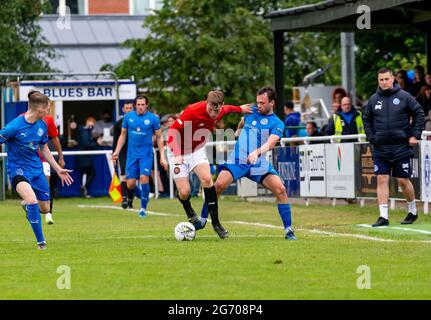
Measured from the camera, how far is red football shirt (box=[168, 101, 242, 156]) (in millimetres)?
16500

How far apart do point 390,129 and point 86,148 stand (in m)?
16.1

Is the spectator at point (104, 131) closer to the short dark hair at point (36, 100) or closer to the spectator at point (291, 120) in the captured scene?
the spectator at point (291, 120)

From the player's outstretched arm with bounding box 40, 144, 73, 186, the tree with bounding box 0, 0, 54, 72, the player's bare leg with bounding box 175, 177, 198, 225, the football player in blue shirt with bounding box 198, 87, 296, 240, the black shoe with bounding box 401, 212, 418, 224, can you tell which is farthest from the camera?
the tree with bounding box 0, 0, 54, 72

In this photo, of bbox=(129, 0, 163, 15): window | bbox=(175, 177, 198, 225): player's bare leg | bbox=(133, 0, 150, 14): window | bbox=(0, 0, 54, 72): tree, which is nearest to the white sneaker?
bbox=(175, 177, 198, 225): player's bare leg

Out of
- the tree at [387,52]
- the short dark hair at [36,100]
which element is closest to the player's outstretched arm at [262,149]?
the short dark hair at [36,100]

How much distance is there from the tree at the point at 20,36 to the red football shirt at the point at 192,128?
2122 centimetres

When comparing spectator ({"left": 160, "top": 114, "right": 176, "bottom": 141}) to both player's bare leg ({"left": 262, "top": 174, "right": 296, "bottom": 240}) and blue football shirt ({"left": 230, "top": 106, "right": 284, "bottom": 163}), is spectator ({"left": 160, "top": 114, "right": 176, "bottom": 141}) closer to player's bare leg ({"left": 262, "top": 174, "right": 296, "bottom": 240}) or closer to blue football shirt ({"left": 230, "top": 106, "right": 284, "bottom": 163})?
blue football shirt ({"left": 230, "top": 106, "right": 284, "bottom": 163})

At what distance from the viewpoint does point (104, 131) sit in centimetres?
3362

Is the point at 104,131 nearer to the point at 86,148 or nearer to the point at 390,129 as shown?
the point at 86,148

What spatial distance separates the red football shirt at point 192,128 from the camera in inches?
650

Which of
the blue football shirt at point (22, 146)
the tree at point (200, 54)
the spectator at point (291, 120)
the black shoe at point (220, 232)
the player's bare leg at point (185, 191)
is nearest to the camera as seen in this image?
Answer: the blue football shirt at point (22, 146)

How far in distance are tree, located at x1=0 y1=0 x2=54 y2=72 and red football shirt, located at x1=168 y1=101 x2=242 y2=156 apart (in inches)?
836

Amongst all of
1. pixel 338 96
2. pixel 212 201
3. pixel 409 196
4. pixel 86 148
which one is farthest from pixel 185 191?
pixel 86 148
